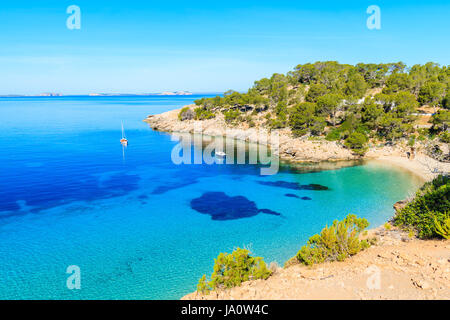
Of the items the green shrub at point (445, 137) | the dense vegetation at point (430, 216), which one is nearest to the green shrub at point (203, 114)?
the green shrub at point (445, 137)

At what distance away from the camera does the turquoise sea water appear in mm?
19875

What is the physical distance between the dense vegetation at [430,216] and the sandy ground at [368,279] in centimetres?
130

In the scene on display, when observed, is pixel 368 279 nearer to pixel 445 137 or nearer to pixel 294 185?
pixel 294 185

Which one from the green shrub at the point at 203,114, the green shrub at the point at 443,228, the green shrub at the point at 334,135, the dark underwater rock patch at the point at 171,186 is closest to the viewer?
the green shrub at the point at 443,228

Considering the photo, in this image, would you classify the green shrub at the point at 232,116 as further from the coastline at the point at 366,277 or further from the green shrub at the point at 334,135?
the coastline at the point at 366,277

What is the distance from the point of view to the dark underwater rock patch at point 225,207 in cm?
3028

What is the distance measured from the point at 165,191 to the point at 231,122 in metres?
51.3

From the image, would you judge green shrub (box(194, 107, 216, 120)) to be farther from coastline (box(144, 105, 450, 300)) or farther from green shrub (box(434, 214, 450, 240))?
green shrub (box(434, 214, 450, 240))

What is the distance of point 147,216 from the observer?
30156 mm

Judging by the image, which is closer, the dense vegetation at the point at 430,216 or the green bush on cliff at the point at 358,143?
the dense vegetation at the point at 430,216

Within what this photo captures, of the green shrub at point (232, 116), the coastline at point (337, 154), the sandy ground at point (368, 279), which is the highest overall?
the green shrub at point (232, 116)

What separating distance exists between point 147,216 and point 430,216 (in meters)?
25.3

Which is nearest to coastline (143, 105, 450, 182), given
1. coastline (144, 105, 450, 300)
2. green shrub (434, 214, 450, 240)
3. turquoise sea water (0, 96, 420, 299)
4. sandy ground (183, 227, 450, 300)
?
turquoise sea water (0, 96, 420, 299)
